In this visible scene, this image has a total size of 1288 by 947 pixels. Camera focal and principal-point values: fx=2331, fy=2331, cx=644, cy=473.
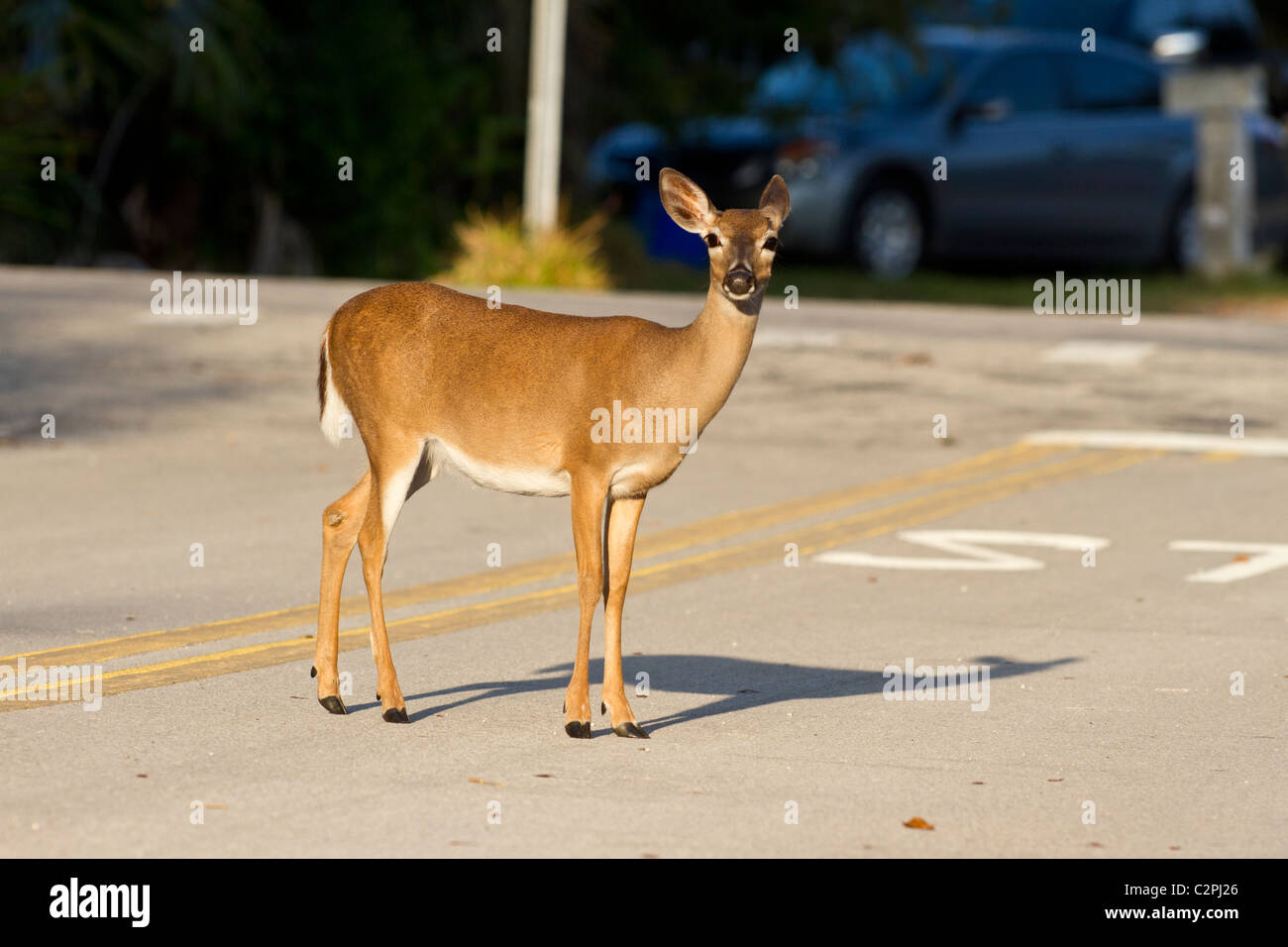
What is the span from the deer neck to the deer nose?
293mm

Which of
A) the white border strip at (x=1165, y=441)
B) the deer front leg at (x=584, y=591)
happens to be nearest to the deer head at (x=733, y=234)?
the deer front leg at (x=584, y=591)

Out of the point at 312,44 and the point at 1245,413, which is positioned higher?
the point at 312,44

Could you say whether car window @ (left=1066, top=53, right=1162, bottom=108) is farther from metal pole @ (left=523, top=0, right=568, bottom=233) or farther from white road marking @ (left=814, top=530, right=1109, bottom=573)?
white road marking @ (left=814, top=530, right=1109, bottom=573)

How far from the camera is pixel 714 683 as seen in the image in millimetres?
8758

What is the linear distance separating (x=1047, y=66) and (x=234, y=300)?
10114 millimetres

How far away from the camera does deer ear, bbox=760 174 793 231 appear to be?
7.54m

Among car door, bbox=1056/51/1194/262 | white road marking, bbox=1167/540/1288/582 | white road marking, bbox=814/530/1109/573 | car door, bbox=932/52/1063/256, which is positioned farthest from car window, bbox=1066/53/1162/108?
white road marking, bbox=1167/540/1288/582

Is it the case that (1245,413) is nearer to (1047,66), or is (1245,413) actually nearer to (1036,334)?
(1036,334)

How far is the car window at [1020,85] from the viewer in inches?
990

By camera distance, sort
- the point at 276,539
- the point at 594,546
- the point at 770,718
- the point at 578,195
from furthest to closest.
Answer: the point at 578,195 < the point at 276,539 < the point at 770,718 < the point at 594,546

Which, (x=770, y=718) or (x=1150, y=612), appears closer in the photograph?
(x=770, y=718)

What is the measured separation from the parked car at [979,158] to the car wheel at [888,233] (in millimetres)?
18

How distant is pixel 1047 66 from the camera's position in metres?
25.5

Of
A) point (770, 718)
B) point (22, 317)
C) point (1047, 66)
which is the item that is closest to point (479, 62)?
point (1047, 66)
